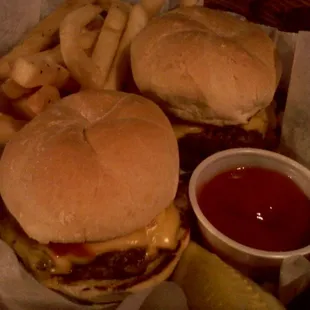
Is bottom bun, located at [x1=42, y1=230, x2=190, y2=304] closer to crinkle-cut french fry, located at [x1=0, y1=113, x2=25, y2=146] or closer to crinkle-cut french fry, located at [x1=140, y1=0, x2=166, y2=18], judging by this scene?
crinkle-cut french fry, located at [x1=0, y1=113, x2=25, y2=146]

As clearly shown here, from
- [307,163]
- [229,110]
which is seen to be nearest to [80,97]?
[229,110]

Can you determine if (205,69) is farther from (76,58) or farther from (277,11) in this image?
(277,11)

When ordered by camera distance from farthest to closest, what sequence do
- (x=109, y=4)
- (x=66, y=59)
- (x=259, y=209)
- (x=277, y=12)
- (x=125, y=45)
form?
(x=277, y=12)
(x=109, y=4)
(x=125, y=45)
(x=66, y=59)
(x=259, y=209)

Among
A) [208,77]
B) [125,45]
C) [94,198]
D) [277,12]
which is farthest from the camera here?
[277,12]

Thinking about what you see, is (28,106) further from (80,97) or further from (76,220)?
(76,220)

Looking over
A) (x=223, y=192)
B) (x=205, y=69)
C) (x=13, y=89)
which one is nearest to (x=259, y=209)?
(x=223, y=192)

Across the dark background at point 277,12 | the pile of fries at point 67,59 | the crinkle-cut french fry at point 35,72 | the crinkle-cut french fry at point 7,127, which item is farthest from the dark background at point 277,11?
the crinkle-cut french fry at point 7,127
